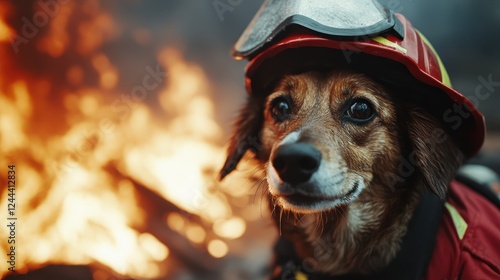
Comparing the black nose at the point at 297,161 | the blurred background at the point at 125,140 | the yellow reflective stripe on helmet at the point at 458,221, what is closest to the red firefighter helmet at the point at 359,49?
the yellow reflective stripe on helmet at the point at 458,221

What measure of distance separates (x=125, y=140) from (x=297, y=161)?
1.91m

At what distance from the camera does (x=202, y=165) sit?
343cm

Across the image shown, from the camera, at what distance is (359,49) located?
1674 millimetres

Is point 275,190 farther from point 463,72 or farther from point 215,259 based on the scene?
point 463,72

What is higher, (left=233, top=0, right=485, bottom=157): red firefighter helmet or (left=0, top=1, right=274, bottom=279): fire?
(left=233, top=0, right=485, bottom=157): red firefighter helmet

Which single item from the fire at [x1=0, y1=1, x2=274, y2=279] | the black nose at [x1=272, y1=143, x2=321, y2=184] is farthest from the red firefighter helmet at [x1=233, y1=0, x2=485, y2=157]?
the fire at [x1=0, y1=1, x2=274, y2=279]

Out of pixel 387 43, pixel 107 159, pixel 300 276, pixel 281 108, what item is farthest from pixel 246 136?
pixel 107 159

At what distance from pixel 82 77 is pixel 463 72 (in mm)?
3831

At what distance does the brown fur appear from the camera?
1.79 m

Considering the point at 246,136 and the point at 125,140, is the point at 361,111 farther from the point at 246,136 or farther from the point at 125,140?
the point at 125,140

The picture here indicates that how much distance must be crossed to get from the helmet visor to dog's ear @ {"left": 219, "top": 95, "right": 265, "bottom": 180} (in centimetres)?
47

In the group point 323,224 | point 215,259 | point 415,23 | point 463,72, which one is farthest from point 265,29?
point 463,72

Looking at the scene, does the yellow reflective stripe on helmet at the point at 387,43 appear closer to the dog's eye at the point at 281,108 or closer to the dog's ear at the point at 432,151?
the dog's ear at the point at 432,151

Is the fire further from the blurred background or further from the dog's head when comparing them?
the dog's head
